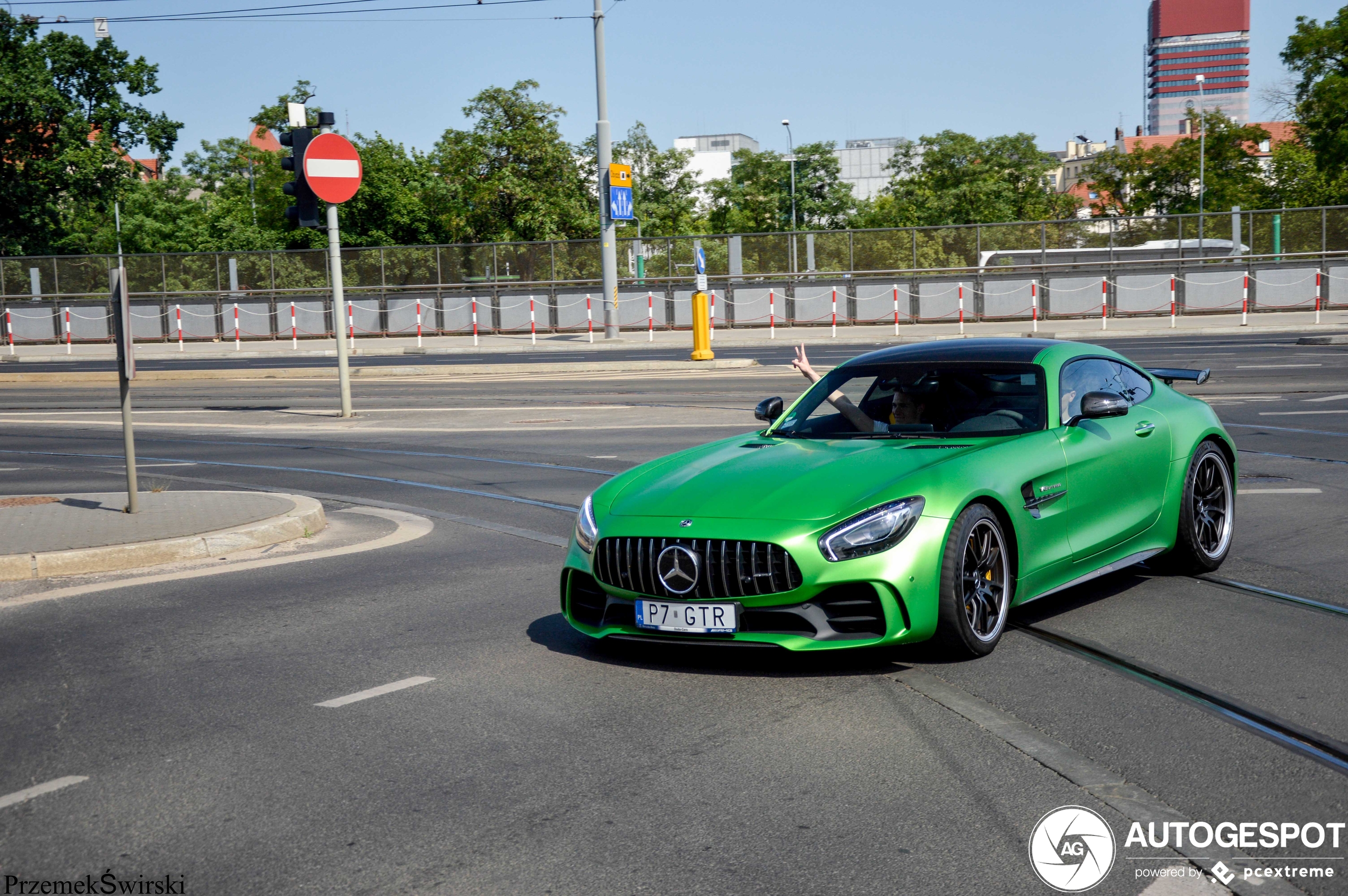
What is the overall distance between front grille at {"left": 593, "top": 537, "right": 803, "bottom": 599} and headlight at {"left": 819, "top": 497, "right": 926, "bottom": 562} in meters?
0.17

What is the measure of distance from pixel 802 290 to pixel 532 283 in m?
8.84

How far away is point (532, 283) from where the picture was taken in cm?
4338

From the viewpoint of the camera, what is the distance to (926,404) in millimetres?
6664

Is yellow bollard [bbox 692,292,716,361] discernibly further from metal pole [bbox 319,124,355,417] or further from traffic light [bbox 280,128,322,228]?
traffic light [bbox 280,128,322,228]

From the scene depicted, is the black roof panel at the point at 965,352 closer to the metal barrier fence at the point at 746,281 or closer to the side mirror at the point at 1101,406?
the side mirror at the point at 1101,406

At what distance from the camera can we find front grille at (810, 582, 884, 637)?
206 inches

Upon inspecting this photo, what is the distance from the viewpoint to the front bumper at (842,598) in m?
5.21

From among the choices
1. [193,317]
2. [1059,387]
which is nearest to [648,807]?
[1059,387]

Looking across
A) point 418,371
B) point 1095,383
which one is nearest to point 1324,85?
point 418,371

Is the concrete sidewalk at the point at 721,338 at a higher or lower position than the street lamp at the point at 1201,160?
lower

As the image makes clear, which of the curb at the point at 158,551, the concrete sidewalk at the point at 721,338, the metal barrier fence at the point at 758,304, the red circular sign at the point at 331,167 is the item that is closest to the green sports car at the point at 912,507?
the curb at the point at 158,551

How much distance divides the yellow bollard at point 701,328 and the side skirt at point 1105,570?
777 inches

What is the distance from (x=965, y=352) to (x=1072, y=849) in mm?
3618

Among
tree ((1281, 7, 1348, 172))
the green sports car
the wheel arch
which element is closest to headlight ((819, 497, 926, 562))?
the green sports car
